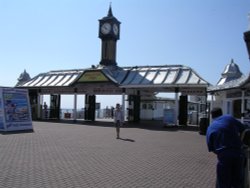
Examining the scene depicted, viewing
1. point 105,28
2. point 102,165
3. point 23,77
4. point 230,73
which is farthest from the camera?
point 23,77

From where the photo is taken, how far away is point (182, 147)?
1439 cm

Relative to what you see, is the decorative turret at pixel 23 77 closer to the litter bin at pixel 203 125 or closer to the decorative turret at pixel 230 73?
the decorative turret at pixel 230 73

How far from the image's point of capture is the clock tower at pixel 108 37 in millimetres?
33969

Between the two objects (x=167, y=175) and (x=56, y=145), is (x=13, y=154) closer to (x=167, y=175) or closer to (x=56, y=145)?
(x=56, y=145)

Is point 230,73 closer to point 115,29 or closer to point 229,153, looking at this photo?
point 115,29

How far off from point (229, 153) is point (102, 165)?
4961mm

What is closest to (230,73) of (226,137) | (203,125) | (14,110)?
(203,125)

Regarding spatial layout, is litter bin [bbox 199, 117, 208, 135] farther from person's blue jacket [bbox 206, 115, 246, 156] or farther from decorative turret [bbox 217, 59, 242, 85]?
person's blue jacket [bbox 206, 115, 246, 156]

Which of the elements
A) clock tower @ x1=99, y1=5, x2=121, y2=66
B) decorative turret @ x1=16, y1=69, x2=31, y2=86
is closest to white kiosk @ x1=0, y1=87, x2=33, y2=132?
clock tower @ x1=99, y1=5, x2=121, y2=66

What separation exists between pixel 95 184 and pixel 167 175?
78.2 inches

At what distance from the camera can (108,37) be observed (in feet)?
112

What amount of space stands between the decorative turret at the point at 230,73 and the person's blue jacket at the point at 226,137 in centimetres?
1857

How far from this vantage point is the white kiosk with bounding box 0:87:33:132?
61.0ft

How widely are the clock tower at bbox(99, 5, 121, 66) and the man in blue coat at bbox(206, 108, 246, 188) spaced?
28574 millimetres
